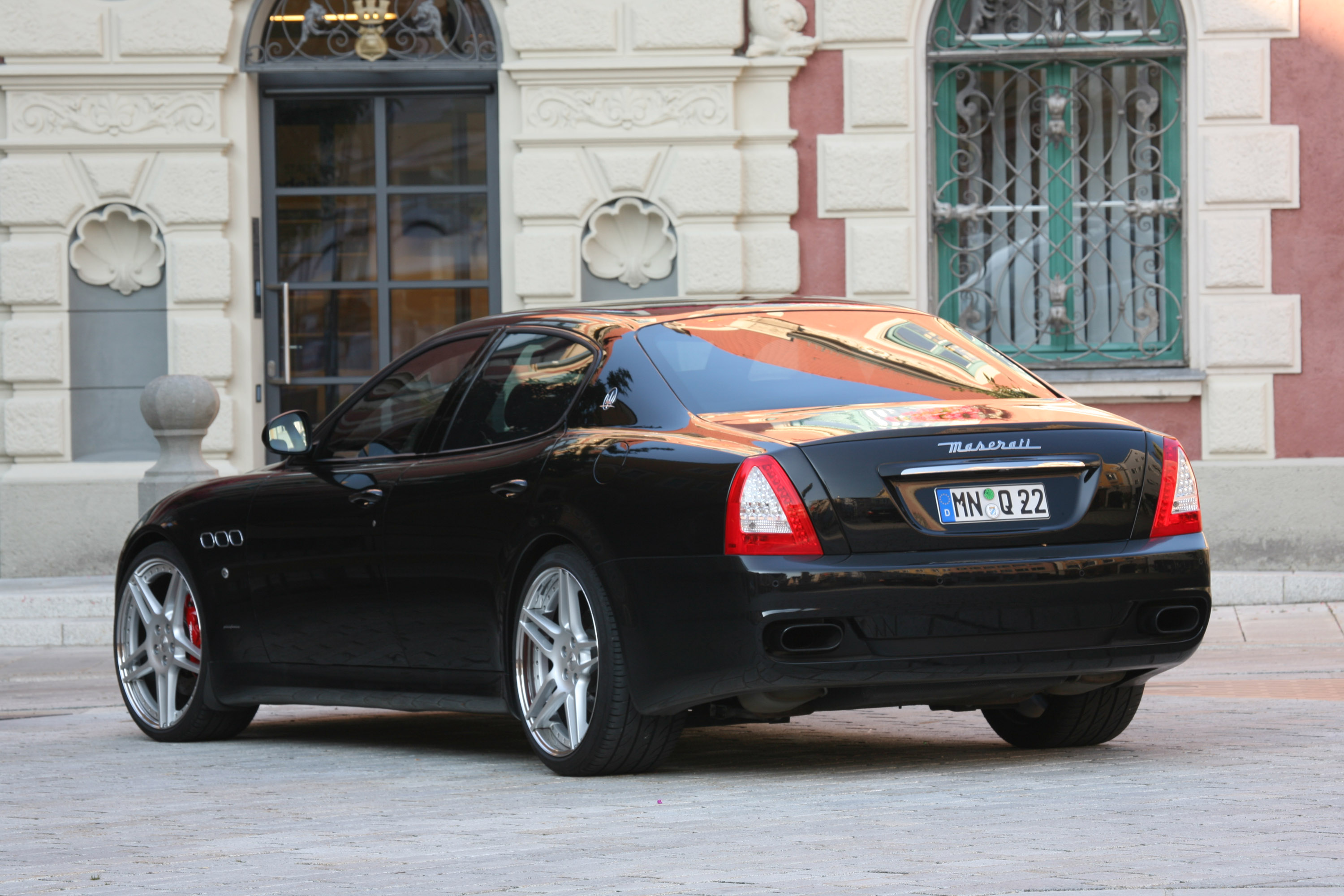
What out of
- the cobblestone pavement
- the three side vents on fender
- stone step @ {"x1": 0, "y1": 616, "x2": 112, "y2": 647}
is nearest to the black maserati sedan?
the three side vents on fender

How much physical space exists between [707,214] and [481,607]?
8228 mm

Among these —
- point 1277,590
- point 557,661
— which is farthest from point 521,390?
point 1277,590

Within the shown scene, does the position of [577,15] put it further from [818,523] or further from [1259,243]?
[818,523]

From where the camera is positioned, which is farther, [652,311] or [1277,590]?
[1277,590]

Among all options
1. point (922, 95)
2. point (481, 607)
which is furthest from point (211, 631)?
point (922, 95)

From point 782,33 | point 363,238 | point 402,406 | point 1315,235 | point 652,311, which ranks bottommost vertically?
point 402,406

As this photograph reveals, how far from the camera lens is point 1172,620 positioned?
5688 mm

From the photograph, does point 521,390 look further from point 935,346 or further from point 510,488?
point 935,346

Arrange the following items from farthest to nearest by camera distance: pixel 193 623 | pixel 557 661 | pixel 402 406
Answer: pixel 193 623
pixel 402 406
pixel 557 661

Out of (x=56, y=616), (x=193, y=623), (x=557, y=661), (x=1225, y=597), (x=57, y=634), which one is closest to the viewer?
(x=557, y=661)

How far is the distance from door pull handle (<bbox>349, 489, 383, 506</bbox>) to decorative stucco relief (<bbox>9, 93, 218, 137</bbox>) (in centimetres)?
815

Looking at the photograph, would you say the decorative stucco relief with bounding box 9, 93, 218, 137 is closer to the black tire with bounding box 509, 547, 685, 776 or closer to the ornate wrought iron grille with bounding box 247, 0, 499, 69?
the ornate wrought iron grille with bounding box 247, 0, 499, 69

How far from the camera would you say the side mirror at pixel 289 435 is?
278 inches

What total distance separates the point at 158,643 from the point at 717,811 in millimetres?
3157
